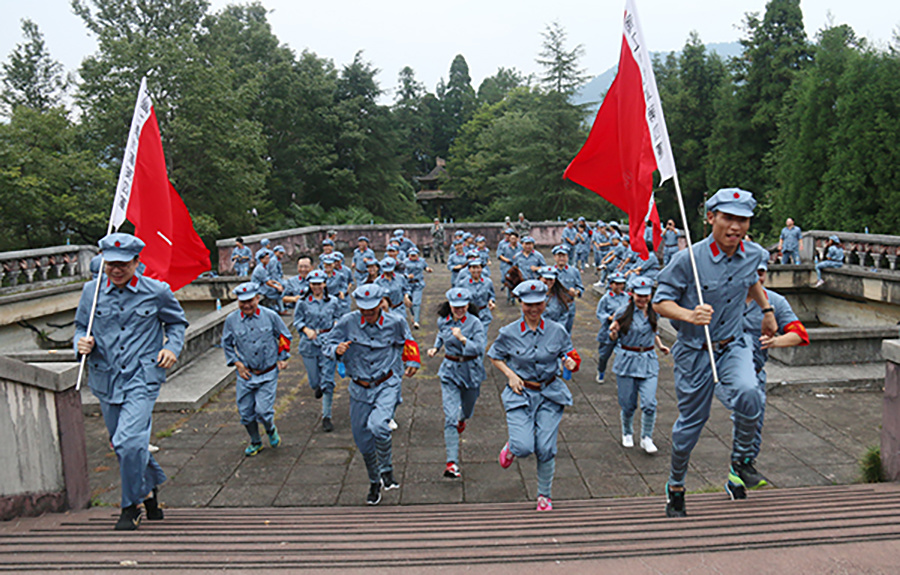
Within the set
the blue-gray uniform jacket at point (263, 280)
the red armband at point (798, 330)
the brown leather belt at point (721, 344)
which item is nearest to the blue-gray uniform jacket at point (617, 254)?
the blue-gray uniform jacket at point (263, 280)

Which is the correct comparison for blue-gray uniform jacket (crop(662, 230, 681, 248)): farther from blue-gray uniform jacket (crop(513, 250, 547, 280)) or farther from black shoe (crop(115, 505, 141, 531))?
black shoe (crop(115, 505, 141, 531))

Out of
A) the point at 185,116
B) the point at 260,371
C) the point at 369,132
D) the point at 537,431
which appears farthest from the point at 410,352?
the point at 369,132

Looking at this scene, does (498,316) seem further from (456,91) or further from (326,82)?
(456,91)

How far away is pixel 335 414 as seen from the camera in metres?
8.73

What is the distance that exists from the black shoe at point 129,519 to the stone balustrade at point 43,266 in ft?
40.3

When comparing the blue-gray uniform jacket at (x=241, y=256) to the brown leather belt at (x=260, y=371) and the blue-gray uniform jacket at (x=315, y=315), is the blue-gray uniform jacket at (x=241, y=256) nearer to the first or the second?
the blue-gray uniform jacket at (x=315, y=315)

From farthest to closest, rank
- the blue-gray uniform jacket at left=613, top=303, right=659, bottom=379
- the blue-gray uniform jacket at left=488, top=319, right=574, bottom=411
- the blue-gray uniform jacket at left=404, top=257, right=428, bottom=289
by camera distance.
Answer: the blue-gray uniform jacket at left=404, top=257, right=428, bottom=289 < the blue-gray uniform jacket at left=613, top=303, right=659, bottom=379 < the blue-gray uniform jacket at left=488, top=319, right=574, bottom=411

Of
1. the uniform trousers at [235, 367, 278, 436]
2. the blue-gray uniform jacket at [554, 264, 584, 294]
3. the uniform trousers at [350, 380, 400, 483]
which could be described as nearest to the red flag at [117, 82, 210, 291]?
the uniform trousers at [235, 367, 278, 436]

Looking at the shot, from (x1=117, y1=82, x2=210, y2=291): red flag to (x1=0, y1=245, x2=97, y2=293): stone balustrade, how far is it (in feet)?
32.9

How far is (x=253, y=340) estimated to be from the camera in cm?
715

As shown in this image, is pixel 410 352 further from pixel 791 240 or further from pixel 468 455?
pixel 791 240

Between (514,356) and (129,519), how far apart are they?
311 centimetres

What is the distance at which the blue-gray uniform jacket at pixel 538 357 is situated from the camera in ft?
17.5

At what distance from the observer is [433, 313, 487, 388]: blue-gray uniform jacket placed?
6676mm
